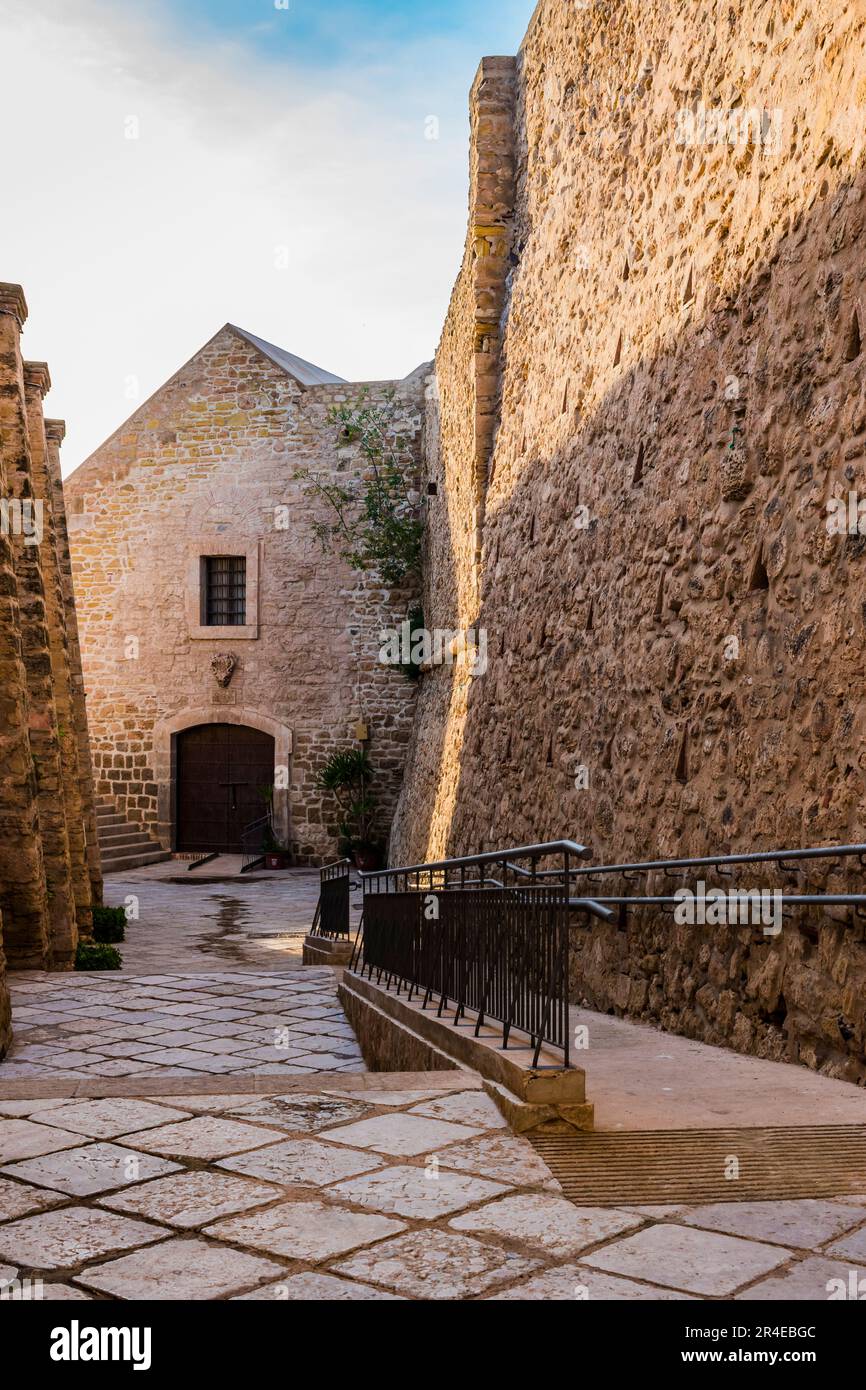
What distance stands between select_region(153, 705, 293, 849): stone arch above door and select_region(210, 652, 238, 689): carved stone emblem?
1.31 ft

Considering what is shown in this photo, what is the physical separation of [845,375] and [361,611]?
585 inches

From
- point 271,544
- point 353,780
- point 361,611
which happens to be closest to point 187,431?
point 271,544

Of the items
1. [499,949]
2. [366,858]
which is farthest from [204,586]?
[499,949]

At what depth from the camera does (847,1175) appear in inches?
123

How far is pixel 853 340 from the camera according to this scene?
4.32 m

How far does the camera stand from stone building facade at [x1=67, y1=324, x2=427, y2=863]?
18.9 meters

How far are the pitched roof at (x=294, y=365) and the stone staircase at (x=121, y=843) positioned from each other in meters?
7.32

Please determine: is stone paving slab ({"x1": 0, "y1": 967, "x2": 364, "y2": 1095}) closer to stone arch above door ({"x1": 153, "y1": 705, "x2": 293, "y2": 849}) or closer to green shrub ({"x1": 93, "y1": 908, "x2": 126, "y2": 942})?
green shrub ({"x1": 93, "y1": 908, "x2": 126, "y2": 942})

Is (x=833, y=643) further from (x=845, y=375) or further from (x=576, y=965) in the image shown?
(x=576, y=965)

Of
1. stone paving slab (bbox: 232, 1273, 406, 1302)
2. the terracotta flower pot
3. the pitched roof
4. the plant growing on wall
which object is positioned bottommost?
the terracotta flower pot

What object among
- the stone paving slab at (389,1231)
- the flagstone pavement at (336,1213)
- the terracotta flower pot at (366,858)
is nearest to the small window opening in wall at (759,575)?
the flagstone pavement at (336,1213)

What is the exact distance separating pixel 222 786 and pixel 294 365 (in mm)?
7508

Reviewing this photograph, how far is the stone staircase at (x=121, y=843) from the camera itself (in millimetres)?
17875

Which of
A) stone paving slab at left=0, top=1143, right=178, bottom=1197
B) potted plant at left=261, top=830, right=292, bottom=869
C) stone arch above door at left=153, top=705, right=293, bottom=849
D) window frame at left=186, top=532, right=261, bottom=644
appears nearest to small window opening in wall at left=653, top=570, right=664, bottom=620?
stone paving slab at left=0, top=1143, right=178, bottom=1197
